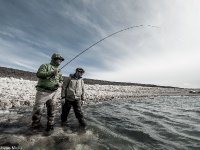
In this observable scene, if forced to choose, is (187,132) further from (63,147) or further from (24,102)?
(24,102)

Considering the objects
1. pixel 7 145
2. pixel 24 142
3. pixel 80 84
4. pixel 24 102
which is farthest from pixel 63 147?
pixel 24 102

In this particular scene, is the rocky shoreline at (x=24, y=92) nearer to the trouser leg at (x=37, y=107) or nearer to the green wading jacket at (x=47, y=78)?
the trouser leg at (x=37, y=107)

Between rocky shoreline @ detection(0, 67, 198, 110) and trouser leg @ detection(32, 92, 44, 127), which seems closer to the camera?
trouser leg @ detection(32, 92, 44, 127)

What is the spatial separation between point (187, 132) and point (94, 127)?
4.43m

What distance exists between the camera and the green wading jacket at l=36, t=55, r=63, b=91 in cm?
624

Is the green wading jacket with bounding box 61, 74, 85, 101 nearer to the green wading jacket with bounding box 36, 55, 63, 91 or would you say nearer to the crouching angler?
the crouching angler

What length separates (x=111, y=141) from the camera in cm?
695

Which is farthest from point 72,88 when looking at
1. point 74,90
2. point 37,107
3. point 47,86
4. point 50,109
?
point 37,107

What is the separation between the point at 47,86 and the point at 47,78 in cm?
28

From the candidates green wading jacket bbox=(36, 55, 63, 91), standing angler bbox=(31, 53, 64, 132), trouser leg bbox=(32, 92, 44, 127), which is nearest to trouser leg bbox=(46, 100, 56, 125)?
standing angler bbox=(31, 53, 64, 132)

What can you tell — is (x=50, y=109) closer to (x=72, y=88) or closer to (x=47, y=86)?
(x=47, y=86)

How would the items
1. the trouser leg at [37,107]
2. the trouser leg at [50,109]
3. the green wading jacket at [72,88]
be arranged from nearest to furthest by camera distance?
the trouser leg at [37,107], the trouser leg at [50,109], the green wading jacket at [72,88]

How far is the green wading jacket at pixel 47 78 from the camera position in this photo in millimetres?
6238

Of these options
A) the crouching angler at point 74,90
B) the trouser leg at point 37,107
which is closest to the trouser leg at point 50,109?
the trouser leg at point 37,107
